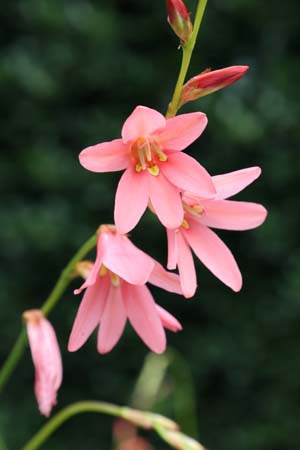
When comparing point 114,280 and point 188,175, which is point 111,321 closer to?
point 114,280

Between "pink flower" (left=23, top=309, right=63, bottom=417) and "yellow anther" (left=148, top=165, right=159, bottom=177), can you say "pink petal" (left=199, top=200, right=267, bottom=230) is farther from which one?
"pink flower" (left=23, top=309, right=63, bottom=417)

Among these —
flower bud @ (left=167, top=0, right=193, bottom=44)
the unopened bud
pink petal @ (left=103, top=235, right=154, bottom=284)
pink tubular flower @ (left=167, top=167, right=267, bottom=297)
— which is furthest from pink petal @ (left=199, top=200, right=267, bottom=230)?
the unopened bud

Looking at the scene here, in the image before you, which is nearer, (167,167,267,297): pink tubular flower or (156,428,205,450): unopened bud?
(167,167,267,297): pink tubular flower

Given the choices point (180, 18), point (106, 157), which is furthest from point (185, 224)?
point (180, 18)

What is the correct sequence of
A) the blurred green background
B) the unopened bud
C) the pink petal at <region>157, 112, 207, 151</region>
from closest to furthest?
the pink petal at <region>157, 112, 207, 151</region>, the unopened bud, the blurred green background

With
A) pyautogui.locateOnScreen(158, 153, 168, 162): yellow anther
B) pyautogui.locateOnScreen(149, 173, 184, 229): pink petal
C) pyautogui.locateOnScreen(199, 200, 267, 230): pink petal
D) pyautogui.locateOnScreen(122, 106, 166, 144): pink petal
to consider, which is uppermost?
pyautogui.locateOnScreen(122, 106, 166, 144): pink petal

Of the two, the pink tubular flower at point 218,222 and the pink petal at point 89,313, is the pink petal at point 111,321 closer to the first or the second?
the pink petal at point 89,313

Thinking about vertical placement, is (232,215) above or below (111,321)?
above

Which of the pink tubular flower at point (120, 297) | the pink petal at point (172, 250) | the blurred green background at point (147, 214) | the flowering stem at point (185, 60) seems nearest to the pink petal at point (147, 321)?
the pink tubular flower at point (120, 297)
